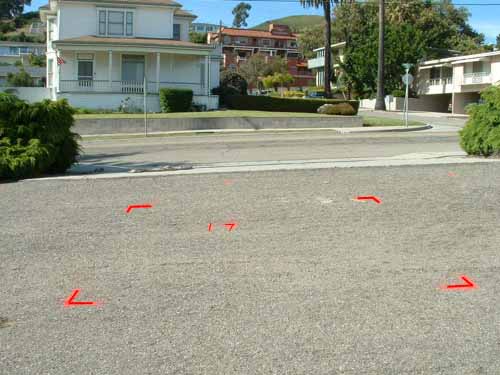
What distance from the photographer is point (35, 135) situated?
46.4ft

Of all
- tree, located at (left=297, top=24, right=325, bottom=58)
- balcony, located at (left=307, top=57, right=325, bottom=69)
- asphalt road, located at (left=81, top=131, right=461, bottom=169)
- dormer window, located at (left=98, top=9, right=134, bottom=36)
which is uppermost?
tree, located at (left=297, top=24, right=325, bottom=58)

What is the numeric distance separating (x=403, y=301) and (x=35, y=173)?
967 cm

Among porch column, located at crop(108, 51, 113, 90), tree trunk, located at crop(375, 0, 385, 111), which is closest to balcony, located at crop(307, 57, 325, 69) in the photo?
tree trunk, located at crop(375, 0, 385, 111)

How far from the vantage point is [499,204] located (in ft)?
31.0

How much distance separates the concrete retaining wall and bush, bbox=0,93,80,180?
54.0 ft

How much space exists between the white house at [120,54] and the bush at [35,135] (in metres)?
25.0

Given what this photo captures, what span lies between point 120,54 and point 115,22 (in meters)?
2.57

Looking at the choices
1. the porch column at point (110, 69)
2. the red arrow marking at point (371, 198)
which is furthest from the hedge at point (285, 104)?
the red arrow marking at point (371, 198)

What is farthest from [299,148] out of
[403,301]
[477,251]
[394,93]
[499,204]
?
[394,93]

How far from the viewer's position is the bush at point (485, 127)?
→ 14.4 m

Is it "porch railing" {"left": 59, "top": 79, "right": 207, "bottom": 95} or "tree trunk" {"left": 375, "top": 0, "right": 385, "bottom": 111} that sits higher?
"tree trunk" {"left": 375, "top": 0, "right": 385, "bottom": 111}

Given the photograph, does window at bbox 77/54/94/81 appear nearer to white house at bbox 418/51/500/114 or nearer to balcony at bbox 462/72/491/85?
white house at bbox 418/51/500/114

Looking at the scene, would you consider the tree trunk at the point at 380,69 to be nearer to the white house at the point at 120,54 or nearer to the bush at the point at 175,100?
the white house at the point at 120,54

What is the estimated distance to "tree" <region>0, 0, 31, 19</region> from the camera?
555 feet
